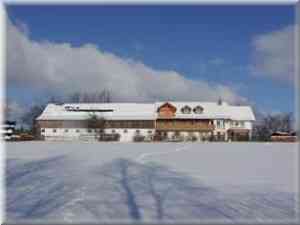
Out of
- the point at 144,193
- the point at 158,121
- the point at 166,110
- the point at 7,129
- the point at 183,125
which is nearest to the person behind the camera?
the point at 144,193

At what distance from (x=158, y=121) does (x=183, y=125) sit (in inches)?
16.4

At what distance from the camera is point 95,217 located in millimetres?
1849

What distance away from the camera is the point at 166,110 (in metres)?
5.48

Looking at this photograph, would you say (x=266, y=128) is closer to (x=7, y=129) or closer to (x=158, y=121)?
(x=158, y=121)

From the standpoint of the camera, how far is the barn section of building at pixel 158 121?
15.6 feet

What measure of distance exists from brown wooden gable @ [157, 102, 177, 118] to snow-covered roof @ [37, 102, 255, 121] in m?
0.05

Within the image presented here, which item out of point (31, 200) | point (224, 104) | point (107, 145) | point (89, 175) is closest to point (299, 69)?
point (31, 200)

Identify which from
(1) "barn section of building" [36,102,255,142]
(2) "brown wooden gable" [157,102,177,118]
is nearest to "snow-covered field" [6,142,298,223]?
(1) "barn section of building" [36,102,255,142]

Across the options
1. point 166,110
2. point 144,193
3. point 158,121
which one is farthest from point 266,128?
point 144,193

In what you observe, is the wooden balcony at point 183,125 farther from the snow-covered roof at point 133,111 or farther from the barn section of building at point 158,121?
the snow-covered roof at point 133,111

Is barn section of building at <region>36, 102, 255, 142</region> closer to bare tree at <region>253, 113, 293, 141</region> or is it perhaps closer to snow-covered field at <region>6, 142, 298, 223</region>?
bare tree at <region>253, 113, 293, 141</region>

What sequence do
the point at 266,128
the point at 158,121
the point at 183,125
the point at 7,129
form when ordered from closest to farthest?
the point at 7,129, the point at 266,128, the point at 183,125, the point at 158,121

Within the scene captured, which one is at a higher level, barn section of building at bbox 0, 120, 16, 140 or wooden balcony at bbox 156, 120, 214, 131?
barn section of building at bbox 0, 120, 16, 140

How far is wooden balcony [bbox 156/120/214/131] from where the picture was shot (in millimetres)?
5523
